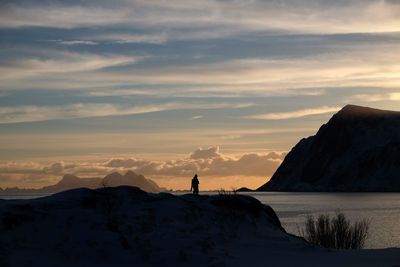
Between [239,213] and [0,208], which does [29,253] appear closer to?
[0,208]

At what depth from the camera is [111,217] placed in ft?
53.1

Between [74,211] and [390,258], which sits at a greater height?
[74,211]

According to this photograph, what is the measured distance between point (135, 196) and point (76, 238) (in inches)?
A: 149

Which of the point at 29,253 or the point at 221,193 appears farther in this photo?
the point at 221,193

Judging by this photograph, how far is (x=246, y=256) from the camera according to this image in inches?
605

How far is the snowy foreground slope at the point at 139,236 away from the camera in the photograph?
554 inches

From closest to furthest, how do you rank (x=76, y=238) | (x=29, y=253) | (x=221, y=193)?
(x=29, y=253) → (x=76, y=238) → (x=221, y=193)

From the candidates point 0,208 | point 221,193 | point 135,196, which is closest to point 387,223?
point 221,193

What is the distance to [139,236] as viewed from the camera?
51.2 ft

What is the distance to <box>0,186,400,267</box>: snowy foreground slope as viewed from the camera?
46.2 feet

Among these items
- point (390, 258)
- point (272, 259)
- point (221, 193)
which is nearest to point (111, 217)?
point (272, 259)

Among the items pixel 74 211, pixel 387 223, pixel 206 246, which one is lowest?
pixel 387 223

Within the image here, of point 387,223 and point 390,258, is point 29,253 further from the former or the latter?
point 387,223

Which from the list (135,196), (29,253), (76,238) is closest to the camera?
(29,253)
